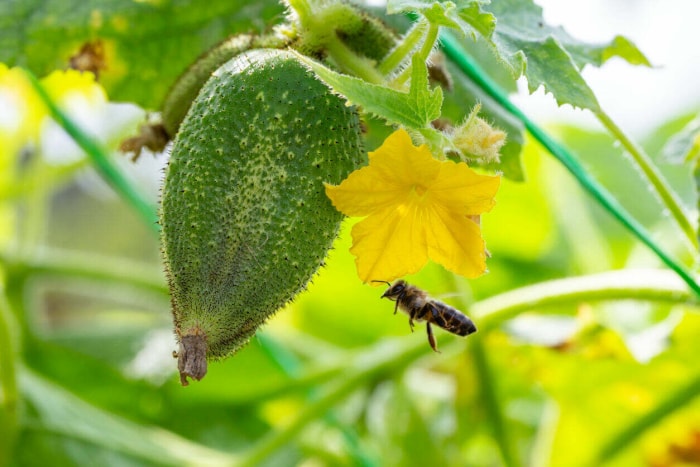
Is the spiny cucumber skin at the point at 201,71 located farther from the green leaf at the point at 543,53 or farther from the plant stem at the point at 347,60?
the green leaf at the point at 543,53

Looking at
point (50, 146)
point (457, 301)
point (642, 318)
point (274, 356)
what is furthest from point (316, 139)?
point (50, 146)

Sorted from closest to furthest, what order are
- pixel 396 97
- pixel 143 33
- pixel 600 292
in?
pixel 396 97 < pixel 143 33 < pixel 600 292

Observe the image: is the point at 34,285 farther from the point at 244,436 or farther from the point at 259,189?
the point at 259,189

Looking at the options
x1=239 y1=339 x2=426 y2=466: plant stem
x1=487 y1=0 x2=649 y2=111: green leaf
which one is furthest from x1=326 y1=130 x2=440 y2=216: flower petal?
x1=239 y1=339 x2=426 y2=466: plant stem

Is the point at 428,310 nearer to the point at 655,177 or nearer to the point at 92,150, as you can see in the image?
the point at 655,177

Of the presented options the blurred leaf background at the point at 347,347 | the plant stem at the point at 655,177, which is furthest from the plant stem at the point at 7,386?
the plant stem at the point at 655,177

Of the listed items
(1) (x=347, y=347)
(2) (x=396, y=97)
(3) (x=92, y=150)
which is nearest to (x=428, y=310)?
(2) (x=396, y=97)

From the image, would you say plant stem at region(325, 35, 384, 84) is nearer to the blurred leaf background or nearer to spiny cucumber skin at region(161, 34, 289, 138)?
spiny cucumber skin at region(161, 34, 289, 138)
